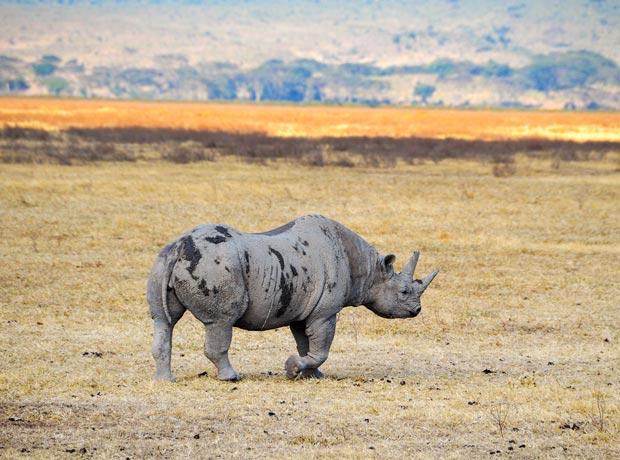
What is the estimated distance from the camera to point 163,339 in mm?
11750

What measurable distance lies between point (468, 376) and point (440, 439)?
3.08m

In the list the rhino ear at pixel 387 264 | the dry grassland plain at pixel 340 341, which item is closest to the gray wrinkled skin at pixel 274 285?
the rhino ear at pixel 387 264

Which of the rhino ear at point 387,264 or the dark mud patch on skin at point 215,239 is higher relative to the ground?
the dark mud patch on skin at point 215,239

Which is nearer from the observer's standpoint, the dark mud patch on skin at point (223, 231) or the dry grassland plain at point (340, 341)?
the dry grassland plain at point (340, 341)

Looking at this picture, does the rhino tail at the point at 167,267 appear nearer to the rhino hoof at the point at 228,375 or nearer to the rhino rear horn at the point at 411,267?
the rhino hoof at the point at 228,375

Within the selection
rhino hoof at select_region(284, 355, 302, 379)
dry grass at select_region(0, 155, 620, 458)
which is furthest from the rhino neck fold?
rhino hoof at select_region(284, 355, 302, 379)

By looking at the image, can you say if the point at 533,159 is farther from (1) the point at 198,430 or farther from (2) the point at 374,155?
(1) the point at 198,430

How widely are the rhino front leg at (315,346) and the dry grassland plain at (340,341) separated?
22cm

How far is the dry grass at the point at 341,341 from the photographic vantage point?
9898mm

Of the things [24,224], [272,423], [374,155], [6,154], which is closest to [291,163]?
[374,155]

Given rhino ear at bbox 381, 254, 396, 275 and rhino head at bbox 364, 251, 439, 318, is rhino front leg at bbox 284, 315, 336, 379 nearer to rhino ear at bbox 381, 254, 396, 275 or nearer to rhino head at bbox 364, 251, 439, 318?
rhino head at bbox 364, 251, 439, 318

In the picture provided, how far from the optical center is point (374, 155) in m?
45.2

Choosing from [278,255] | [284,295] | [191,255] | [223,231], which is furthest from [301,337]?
[191,255]

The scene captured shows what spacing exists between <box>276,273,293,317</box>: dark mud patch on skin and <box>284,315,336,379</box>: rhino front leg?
38 centimetres
